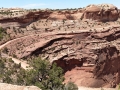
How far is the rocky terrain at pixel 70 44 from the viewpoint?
108ft

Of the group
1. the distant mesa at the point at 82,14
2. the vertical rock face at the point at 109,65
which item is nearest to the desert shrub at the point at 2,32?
the distant mesa at the point at 82,14

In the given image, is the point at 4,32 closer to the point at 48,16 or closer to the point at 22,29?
the point at 22,29

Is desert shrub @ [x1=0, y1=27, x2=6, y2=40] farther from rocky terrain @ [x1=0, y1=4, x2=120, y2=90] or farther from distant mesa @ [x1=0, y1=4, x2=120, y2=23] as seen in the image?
distant mesa @ [x1=0, y1=4, x2=120, y2=23]

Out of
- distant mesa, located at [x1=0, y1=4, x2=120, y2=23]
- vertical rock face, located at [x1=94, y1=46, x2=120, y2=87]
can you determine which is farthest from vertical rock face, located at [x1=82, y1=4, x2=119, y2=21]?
vertical rock face, located at [x1=94, y1=46, x2=120, y2=87]

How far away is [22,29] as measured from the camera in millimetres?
37750

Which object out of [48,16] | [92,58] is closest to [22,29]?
[48,16]

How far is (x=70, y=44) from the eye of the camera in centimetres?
3462

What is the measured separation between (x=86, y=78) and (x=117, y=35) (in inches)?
346

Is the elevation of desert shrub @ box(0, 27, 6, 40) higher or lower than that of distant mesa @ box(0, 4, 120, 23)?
lower

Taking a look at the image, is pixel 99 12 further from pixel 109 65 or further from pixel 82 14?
pixel 109 65

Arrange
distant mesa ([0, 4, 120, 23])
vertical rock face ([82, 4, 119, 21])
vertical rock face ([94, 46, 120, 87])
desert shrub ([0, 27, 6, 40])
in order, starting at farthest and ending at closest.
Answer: vertical rock face ([82, 4, 119, 21]) → distant mesa ([0, 4, 120, 23]) → desert shrub ([0, 27, 6, 40]) → vertical rock face ([94, 46, 120, 87])

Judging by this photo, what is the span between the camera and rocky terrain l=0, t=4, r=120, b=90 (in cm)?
3284

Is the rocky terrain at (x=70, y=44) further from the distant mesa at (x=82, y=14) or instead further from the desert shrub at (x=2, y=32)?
the desert shrub at (x=2, y=32)

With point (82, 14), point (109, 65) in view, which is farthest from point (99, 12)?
point (109, 65)
